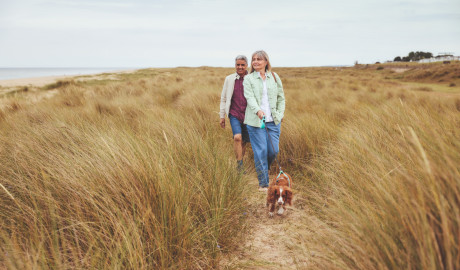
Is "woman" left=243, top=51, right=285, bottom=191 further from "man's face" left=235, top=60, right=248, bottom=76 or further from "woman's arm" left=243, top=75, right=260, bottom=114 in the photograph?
"man's face" left=235, top=60, right=248, bottom=76

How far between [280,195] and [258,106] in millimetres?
1275

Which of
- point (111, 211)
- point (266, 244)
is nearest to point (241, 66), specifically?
point (266, 244)

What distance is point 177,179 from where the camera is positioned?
2314 millimetres

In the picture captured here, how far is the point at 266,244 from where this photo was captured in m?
2.66

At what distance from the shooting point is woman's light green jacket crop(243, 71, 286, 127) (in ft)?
12.4

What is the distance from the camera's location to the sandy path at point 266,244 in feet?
7.23

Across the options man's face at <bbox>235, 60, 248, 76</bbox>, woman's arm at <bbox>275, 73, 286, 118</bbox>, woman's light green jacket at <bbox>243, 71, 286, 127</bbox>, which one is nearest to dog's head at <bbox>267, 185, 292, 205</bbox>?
woman's light green jacket at <bbox>243, 71, 286, 127</bbox>

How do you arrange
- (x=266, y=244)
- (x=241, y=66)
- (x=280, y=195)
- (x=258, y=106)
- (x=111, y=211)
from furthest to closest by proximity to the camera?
1. (x=241, y=66)
2. (x=258, y=106)
3. (x=280, y=195)
4. (x=266, y=244)
5. (x=111, y=211)

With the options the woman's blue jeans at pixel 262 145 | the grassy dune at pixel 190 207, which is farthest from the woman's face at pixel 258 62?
the grassy dune at pixel 190 207

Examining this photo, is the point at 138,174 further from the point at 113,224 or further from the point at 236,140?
the point at 236,140

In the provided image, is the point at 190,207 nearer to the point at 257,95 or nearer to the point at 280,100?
the point at 257,95

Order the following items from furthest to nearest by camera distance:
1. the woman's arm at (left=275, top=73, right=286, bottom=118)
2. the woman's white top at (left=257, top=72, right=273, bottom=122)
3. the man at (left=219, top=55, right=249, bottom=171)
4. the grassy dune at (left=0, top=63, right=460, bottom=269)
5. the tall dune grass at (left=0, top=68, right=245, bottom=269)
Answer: the man at (left=219, top=55, right=249, bottom=171) < the woman's arm at (left=275, top=73, right=286, bottom=118) < the woman's white top at (left=257, top=72, right=273, bottom=122) < the tall dune grass at (left=0, top=68, right=245, bottom=269) < the grassy dune at (left=0, top=63, right=460, bottom=269)

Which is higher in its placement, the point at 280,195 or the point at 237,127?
the point at 237,127

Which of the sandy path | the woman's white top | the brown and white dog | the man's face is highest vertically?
the man's face
